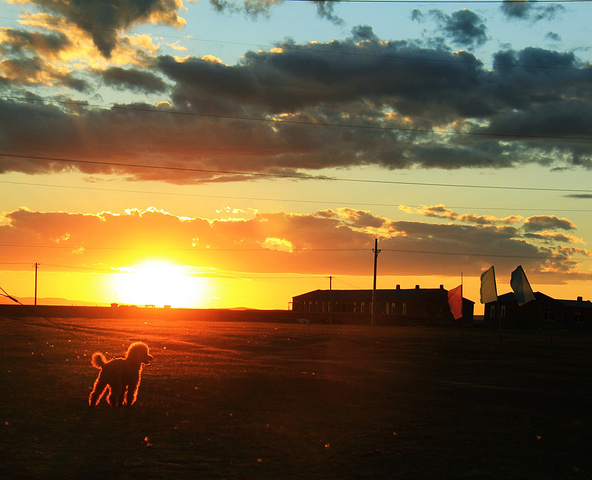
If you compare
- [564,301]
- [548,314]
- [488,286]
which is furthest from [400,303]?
[488,286]

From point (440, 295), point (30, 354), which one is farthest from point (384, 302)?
point (30, 354)

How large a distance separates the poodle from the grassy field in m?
0.29

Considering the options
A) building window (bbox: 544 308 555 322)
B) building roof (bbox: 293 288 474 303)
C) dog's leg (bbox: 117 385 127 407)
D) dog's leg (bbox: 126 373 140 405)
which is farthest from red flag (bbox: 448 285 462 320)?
building roof (bbox: 293 288 474 303)

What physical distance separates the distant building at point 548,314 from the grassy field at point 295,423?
81.8m

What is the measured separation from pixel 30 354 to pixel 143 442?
1853cm

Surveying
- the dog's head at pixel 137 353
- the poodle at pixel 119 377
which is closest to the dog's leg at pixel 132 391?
the poodle at pixel 119 377

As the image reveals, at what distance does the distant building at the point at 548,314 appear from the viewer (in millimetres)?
106188

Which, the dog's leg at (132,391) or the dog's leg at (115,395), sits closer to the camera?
the dog's leg at (115,395)

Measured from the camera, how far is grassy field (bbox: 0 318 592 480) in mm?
10812

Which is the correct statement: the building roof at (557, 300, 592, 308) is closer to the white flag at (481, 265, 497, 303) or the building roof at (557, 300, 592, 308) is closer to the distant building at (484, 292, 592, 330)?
the distant building at (484, 292, 592, 330)

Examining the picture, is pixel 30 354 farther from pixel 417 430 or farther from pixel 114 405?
pixel 417 430

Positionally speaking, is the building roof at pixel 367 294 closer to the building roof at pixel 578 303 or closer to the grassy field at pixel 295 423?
the building roof at pixel 578 303

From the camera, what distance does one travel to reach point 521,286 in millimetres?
44812

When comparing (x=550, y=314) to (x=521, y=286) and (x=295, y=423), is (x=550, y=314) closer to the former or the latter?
(x=521, y=286)
